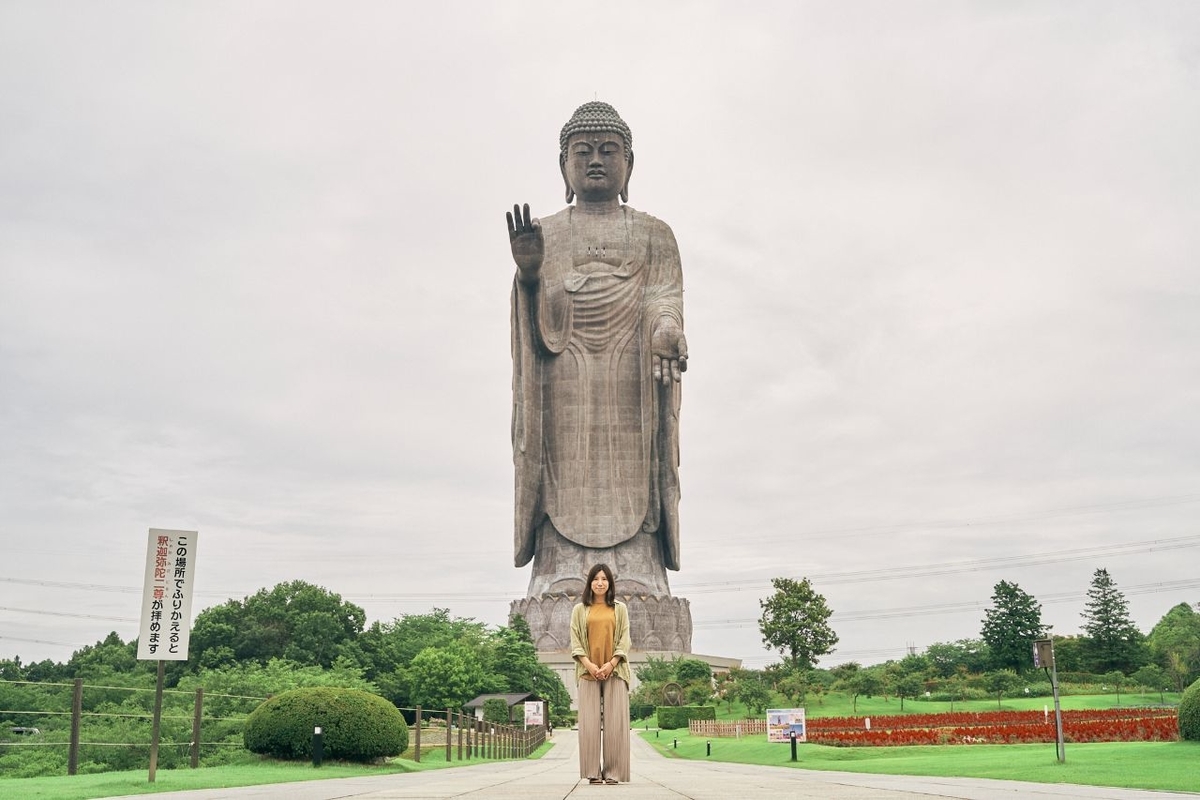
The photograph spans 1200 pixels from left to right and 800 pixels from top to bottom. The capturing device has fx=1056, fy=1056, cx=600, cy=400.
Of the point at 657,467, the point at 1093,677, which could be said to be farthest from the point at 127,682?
the point at 1093,677

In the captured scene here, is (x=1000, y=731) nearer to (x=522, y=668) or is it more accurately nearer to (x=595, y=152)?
(x=522, y=668)

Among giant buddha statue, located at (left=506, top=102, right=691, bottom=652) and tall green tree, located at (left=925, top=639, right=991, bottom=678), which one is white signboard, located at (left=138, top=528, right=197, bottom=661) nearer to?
giant buddha statue, located at (left=506, top=102, right=691, bottom=652)

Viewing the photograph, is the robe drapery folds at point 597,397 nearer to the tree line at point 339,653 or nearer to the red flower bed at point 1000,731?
the tree line at point 339,653

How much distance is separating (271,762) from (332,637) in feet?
103

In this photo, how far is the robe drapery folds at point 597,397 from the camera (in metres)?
47.7

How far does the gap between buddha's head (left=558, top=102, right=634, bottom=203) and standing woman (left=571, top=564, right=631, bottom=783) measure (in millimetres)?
41583

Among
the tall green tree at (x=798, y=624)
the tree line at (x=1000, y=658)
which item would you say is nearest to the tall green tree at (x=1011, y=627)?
the tree line at (x=1000, y=658)

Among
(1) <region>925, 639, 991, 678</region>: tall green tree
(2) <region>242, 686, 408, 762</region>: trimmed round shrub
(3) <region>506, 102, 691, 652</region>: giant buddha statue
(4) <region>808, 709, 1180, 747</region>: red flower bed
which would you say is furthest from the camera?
(1) <region>925, 639, 991, 678</region>: tall green tree

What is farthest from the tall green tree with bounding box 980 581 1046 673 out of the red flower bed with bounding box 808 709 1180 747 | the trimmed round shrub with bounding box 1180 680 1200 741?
the trimmed round shrub with bounding box 1180 680 1200 741

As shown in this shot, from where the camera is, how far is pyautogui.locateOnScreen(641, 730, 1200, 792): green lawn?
33.9ft

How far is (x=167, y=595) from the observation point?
40.1ft

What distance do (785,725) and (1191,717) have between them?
20.3ft

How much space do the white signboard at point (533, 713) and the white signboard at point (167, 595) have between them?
17.6 metres

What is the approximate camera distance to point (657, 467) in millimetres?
48969
